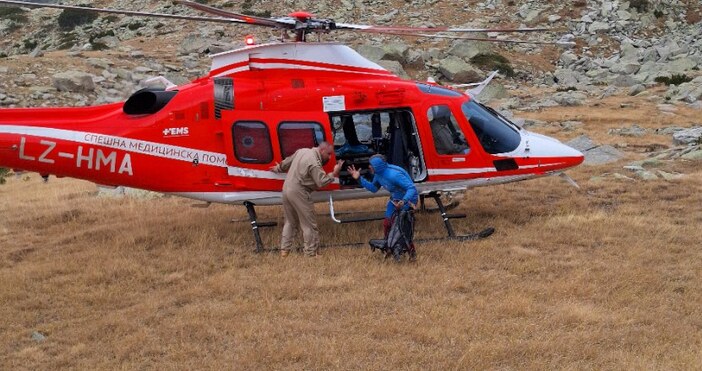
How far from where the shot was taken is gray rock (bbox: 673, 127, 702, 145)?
716 inches

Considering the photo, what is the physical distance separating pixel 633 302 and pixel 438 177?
11.7 feet

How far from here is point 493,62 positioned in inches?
1567

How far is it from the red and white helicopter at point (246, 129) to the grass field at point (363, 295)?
1.03 m

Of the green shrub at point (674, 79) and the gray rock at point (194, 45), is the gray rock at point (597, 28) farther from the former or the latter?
the gray rock at point (194, 45)

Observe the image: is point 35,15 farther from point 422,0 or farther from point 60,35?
point 422,0

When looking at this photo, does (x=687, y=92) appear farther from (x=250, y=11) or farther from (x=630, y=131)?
(x=250, y=11)

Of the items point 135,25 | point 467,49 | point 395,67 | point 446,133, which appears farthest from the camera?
point 135,25

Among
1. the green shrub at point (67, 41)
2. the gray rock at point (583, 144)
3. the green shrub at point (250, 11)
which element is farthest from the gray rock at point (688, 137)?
the green shrub at point (67, 41)

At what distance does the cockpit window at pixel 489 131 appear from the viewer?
415 inches

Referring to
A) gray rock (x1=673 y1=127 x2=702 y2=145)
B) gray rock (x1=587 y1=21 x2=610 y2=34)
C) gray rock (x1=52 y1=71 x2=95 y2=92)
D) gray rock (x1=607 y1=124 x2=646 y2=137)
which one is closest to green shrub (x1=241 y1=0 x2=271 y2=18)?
gray rock (x1=52 y1=71 x2=95 y2=92)

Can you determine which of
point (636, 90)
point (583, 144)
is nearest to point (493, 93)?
point (636, 90)

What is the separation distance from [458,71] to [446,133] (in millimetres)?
26695

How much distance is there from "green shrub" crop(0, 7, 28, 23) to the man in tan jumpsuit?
5892 centimetres

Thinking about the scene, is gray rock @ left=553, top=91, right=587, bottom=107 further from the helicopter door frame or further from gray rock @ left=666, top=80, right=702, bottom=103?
the helicopter door frame
